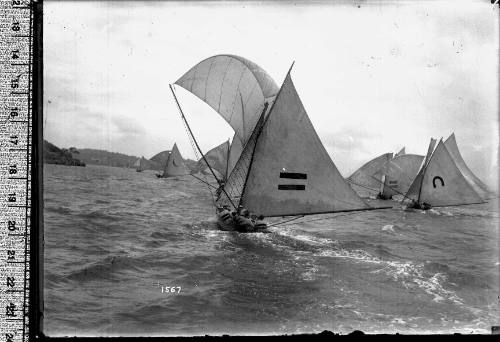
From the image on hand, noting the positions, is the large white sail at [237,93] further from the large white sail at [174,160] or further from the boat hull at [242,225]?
the boat hull at [242,225]

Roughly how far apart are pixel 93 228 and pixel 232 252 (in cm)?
265

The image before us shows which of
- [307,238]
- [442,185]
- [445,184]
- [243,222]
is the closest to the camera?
[307,238]

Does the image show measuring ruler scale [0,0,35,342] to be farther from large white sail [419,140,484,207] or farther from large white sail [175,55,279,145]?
large white sail [419,140,484,207]

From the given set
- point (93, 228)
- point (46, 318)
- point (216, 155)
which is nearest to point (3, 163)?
point (46, 318)

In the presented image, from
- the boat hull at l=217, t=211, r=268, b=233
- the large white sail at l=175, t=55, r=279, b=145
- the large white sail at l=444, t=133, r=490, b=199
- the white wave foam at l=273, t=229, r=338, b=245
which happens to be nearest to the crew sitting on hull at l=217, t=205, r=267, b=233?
the boat hull at l=217, t=211, r=268, b=233

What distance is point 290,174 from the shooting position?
8234 millimetres

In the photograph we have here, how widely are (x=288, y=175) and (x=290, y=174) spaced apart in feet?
0.19

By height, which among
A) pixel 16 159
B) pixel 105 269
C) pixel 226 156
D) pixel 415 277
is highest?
pixel 226 156

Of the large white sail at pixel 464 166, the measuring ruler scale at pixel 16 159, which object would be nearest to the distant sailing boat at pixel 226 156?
the large white sail at pixel 464 166

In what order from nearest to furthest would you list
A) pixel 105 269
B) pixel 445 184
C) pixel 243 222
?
pixel 105 269
pixel 243 222
pixel 445 184

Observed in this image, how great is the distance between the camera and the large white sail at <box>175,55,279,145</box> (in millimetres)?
7676

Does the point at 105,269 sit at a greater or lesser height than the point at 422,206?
greater

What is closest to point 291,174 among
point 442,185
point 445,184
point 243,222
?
point 243,222

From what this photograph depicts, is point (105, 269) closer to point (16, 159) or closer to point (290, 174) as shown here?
point (16, 159)
